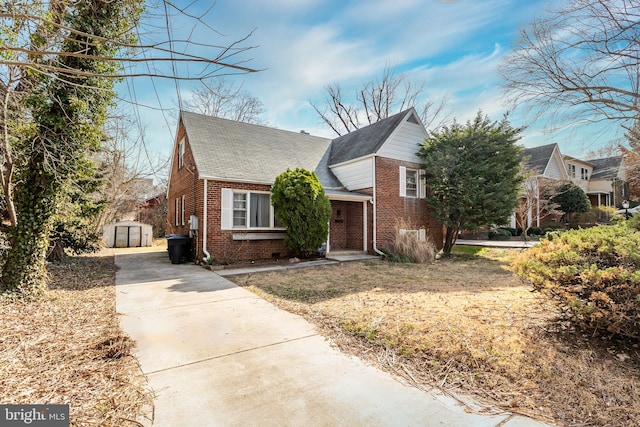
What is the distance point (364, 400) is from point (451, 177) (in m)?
11.6

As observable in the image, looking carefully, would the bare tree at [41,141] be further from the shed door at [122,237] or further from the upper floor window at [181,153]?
the shed door at [122,237]

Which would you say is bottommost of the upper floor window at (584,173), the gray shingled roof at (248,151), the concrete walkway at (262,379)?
the concrete walkway at (262,379)

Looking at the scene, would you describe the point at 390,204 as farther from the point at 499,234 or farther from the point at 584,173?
the point at 584,173

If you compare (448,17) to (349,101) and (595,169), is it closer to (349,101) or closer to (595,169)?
(349,101)

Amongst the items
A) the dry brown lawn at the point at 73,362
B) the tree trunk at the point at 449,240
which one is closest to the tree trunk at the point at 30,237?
the dry brown lawn at the point at 73,362

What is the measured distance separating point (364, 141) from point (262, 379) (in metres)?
12.5

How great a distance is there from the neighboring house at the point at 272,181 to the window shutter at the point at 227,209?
0.03 metres

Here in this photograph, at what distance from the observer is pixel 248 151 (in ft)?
40.5

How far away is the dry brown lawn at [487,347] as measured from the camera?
2.50m

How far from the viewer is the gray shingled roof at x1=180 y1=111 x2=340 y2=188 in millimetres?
10812

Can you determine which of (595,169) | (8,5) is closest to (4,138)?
(8,5)

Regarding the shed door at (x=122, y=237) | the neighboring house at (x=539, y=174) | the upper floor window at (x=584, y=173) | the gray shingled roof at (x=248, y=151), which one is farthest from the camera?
the upper floor window at (x=584, y=173)

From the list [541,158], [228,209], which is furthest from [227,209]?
[541,158]

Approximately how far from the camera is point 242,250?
10594mm
